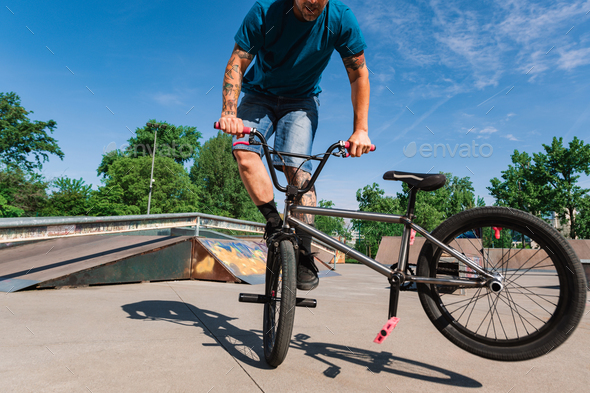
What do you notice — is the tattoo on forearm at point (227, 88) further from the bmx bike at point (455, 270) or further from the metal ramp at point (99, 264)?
the metal ramp at point (99, 264)

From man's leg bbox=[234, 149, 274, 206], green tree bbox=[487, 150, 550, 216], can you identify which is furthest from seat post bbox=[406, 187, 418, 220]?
green tree bbox=[487, 150, 550, 216]

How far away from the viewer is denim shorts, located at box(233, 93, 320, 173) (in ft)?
8.83

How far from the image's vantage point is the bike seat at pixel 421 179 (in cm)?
190

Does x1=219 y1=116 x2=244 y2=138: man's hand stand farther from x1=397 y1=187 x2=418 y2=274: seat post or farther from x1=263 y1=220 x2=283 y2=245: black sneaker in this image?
x1=397 y1=187 x2=418 y2=274: seat post

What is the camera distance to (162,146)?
139 ft

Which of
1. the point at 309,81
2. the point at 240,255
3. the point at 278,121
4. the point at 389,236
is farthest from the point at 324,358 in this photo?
the point at 389,236

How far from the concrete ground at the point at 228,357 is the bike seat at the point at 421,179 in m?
1.01

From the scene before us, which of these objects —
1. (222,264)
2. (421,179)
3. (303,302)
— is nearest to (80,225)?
(222,264)

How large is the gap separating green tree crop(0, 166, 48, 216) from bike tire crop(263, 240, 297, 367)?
91.9 ft

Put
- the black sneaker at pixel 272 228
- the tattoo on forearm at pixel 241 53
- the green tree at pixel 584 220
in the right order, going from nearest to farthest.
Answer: the black sneaker at pixel 272 228 < the tattoo on forearm at pixel 241 53 < the green tree at pixel 584 220

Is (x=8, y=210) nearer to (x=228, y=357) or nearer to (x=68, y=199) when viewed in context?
(x=68, y=199)

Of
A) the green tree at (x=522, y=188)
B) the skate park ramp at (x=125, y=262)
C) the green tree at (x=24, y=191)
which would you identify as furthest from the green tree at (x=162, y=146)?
the skate park ramp at (x=125, y=262)

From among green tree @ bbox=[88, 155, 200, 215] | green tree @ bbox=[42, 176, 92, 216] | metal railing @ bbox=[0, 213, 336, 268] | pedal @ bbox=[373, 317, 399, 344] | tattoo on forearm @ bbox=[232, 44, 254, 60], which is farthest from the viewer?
green tree @ bbox=[88, 155, 200, 215]

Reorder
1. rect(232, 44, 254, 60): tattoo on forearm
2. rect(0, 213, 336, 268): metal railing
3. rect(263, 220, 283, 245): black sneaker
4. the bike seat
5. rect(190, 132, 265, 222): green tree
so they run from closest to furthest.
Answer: the bike seat
rect(263, 220, 283, 245): black sneaker
rect(232, 44, 254, 60): tattoo on forearm
rect(0, 213, 336, 268): metal railing
rect(190, 132, 265, 222): green tree
